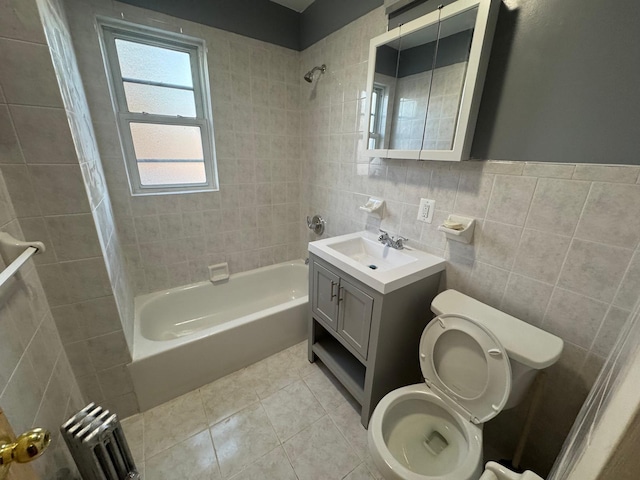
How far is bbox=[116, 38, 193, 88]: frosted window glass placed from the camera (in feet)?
5.43

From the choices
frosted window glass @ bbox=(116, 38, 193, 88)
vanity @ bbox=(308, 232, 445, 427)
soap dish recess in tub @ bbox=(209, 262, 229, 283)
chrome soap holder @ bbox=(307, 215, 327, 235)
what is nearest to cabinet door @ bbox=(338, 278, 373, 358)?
vanity @ bbox=(308, 232, 445, 427)

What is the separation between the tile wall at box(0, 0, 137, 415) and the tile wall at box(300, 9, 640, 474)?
1.48 metres

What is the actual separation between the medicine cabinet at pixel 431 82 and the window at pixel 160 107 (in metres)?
1.26

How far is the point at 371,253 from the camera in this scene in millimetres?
1653

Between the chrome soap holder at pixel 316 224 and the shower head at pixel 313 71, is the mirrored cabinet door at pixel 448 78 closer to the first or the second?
the shower head at pixel 313 71

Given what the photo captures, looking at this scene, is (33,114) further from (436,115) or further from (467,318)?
(467,318)

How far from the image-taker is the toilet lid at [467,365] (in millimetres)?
937

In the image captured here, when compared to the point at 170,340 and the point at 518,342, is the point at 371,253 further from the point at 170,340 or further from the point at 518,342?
the point at 170,340

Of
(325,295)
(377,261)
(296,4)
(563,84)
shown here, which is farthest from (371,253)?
(296,4)

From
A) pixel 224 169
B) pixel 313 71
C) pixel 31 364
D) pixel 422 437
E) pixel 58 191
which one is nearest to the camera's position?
pixel 31 364

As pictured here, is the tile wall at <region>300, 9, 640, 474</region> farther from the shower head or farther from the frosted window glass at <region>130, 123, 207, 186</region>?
the frosted window glass at <region>130, 123, 207, 186</region>

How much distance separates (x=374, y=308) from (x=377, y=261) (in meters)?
0.48

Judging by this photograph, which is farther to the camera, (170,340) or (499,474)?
(170,340)

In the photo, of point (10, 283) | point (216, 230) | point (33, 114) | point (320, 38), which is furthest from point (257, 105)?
point (10, 283)
